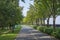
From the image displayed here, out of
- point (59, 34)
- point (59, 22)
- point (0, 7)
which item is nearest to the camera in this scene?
point (0, 7)

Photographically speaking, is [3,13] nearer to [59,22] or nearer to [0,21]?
[0,21]

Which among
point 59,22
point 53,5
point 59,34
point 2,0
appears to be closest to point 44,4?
point 53,5

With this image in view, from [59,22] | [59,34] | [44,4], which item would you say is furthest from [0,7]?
[59,22]

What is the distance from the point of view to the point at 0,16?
22.7 metres

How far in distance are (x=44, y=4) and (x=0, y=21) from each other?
41.9 feet

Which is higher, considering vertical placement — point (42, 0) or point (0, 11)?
Answer: point (42, 0)

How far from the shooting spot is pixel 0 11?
22.2 meters

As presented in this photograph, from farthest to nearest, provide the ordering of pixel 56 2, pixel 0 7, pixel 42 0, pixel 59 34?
pixel 42 0, pixel 56 2, pixel 59 34, pixel 0 7

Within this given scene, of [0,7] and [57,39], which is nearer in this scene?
[0,7]

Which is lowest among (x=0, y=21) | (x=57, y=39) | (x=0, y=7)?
(x=57, y=39)

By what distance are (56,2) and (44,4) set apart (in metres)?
5.32

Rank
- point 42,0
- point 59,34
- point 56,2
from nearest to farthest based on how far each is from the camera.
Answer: point 59,34, point 56,2, point 42,0

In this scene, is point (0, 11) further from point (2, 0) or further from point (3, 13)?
point (2, 0)

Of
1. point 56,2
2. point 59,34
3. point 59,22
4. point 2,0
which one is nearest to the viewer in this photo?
point 2,0
